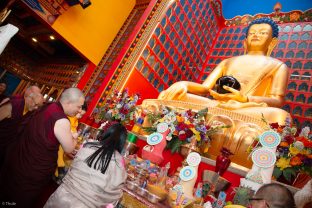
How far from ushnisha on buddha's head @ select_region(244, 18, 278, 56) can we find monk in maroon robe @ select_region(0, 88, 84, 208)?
13.8ft

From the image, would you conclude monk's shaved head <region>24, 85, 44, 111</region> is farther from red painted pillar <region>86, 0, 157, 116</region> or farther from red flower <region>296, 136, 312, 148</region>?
red flower <region>296, 136, 312, 148</region>

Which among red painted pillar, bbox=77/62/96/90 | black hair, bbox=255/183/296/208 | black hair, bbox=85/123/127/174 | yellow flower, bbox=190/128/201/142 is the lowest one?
black hair, bbox=85/123/127/174

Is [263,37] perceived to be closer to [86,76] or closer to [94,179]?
[86,76]

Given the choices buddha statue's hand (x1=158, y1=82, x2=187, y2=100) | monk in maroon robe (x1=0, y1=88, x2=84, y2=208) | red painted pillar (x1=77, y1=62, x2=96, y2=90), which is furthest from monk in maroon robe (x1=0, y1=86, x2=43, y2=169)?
red painted pillar (x1=77, y1=62, x2=96, y2=90)

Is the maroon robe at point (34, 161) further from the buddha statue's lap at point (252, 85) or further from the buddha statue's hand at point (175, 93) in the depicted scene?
the buddha statue's hand at point (175, 93)

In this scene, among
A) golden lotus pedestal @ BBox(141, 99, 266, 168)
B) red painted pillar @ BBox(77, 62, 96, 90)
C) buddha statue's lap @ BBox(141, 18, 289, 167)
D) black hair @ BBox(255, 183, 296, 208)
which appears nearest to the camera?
black hair @ BBox(255, 183, 296, 208)

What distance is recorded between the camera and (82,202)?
142 centimetres

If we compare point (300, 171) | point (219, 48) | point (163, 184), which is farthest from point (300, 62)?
point (163, 184)

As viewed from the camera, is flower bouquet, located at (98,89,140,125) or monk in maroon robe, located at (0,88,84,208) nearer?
monk in maroon robe, located at (0,88,84,208)

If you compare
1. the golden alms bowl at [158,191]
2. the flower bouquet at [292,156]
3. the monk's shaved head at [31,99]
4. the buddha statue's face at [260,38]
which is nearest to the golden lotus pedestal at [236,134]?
the flower bouquet at [292,156]

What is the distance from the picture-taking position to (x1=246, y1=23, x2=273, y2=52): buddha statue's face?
489 centimetres

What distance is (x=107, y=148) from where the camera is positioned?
4.98 feet

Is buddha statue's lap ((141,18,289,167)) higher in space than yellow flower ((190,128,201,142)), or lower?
higher

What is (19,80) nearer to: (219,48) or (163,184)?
(219,48)
